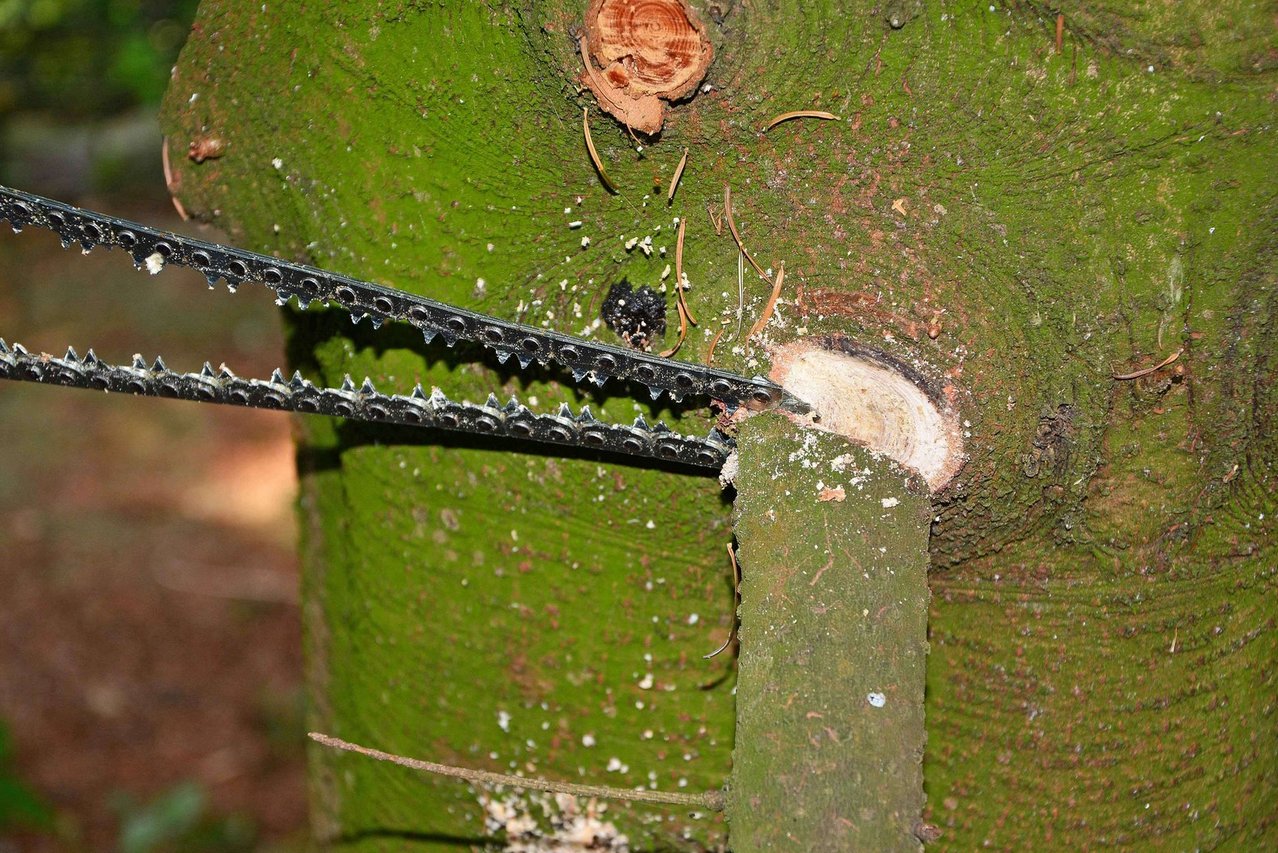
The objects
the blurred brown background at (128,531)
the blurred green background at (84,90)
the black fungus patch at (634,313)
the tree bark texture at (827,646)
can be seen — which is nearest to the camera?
the tree bark texture at (827,646)

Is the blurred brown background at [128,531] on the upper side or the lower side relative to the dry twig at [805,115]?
upper

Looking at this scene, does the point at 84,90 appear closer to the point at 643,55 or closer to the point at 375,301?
the point at 375,301

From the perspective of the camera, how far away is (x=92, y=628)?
3395 mm

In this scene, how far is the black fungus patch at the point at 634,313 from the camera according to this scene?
3.13ft

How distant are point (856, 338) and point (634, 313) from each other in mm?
194

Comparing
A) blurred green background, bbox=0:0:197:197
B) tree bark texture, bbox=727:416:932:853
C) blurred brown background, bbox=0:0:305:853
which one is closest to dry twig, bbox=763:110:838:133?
tree bark texture, bbox=727:416:932:853

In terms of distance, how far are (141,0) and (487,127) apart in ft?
16.5

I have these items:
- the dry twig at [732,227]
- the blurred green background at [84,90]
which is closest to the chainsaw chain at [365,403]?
the dry twig at [732,227]

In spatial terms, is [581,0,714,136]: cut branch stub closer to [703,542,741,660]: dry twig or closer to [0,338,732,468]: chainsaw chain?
[0,338,732,468]: chainsaw chain

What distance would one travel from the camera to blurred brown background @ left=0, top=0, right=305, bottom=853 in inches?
119

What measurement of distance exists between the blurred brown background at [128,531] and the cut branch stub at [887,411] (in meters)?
2.56

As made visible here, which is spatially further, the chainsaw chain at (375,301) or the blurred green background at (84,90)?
the blurred green background at (84,90)

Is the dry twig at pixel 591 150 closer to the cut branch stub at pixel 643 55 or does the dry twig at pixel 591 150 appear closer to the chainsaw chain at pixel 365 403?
the cut branch stub at pixel 643 55

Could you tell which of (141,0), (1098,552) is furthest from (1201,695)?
(141,0)
